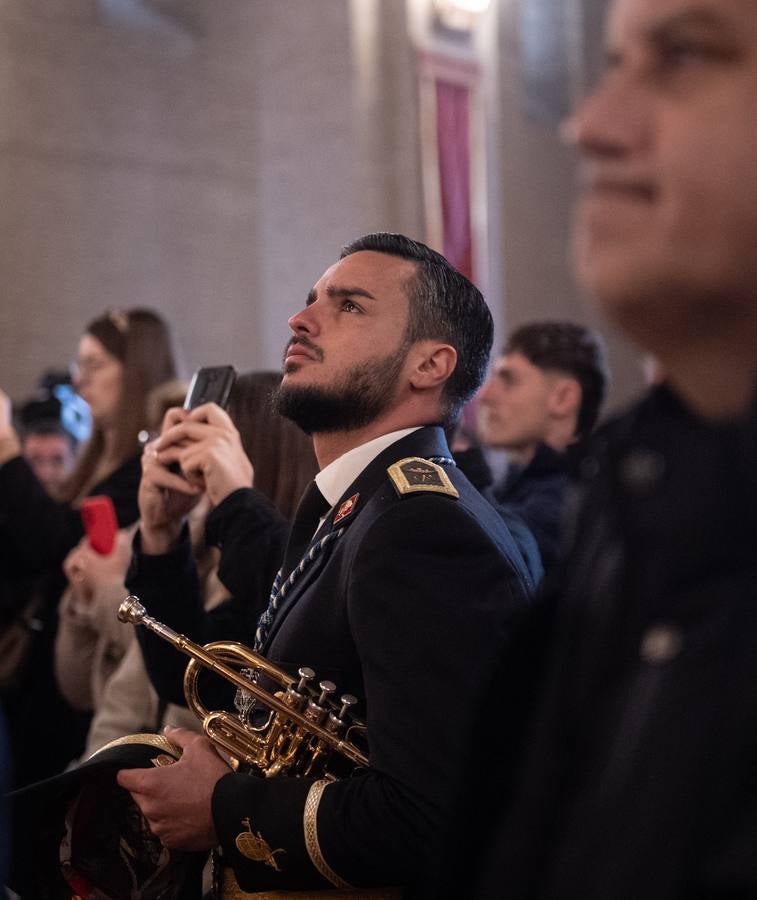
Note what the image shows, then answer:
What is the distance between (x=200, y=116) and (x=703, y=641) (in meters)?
8.93

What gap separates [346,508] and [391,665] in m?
0.43

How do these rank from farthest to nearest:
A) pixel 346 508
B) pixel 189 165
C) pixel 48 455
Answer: pixel 189 165 < pixel 48 455 < pixel 346 508

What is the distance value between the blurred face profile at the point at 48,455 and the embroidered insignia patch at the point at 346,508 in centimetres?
378

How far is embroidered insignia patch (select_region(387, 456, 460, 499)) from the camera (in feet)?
6.72

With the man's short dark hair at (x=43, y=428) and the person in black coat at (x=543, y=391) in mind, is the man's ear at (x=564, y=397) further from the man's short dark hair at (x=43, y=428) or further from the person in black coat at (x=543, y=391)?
the man's short dark hair at (x=43, y=428)

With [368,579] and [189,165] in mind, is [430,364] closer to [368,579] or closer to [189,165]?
[368,579]

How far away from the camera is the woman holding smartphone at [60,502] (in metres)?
3.91

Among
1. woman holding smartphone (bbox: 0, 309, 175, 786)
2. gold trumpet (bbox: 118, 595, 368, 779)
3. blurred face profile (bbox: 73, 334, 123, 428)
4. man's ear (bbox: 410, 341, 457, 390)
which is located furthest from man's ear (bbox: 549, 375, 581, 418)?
gold trumpet (bbox: 118, 595, 368, 779)

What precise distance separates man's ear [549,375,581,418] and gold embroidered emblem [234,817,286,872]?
7.76 ft

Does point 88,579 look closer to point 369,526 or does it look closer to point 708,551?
point 369,526

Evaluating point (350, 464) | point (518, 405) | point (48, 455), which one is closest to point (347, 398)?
point (350, 464)

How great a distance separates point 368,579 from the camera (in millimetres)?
1940

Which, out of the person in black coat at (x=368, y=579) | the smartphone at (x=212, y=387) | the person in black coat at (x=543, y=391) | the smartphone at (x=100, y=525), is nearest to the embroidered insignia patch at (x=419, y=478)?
the person in black coat at (x=368, y=579)

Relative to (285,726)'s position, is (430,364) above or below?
above
